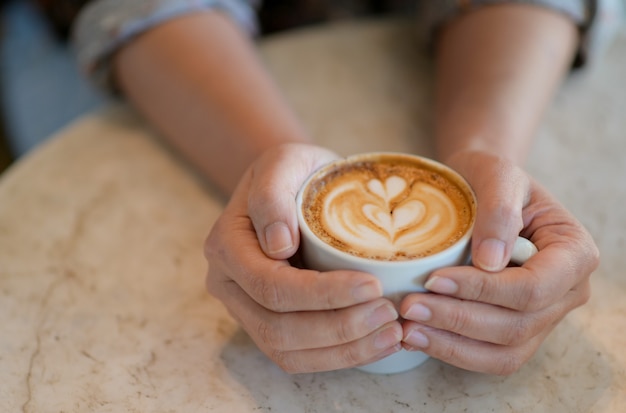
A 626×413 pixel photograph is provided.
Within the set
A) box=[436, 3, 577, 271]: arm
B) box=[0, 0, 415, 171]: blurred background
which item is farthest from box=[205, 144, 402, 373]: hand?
box=[0, 0, 415, 171]: blurred background

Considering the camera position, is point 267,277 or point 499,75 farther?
point 499,75

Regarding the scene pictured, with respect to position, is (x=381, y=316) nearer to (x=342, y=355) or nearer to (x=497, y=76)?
(x=342, y=355)

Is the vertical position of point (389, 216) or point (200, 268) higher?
point (389, 216)

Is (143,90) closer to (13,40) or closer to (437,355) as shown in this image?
(437,355)

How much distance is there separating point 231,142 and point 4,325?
1.24 feet

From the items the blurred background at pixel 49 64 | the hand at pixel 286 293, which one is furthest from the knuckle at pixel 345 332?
the blurred background at pixel 49 64

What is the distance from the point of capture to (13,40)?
1.61 m

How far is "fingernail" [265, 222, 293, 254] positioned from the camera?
0.65m

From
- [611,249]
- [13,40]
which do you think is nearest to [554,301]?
[611,249]

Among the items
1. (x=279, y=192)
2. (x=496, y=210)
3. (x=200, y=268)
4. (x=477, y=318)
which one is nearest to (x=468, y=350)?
(x=477, y=318)

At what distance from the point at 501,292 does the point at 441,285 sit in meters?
0.06

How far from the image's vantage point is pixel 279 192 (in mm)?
682

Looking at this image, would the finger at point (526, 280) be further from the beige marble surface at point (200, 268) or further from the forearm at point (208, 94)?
the forearm at point (208, 94)

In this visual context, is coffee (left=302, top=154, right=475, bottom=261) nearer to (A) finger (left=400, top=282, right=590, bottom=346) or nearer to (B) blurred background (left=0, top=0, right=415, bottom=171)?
(A) finger (left=400, top=282, right=590, bottom=346)
